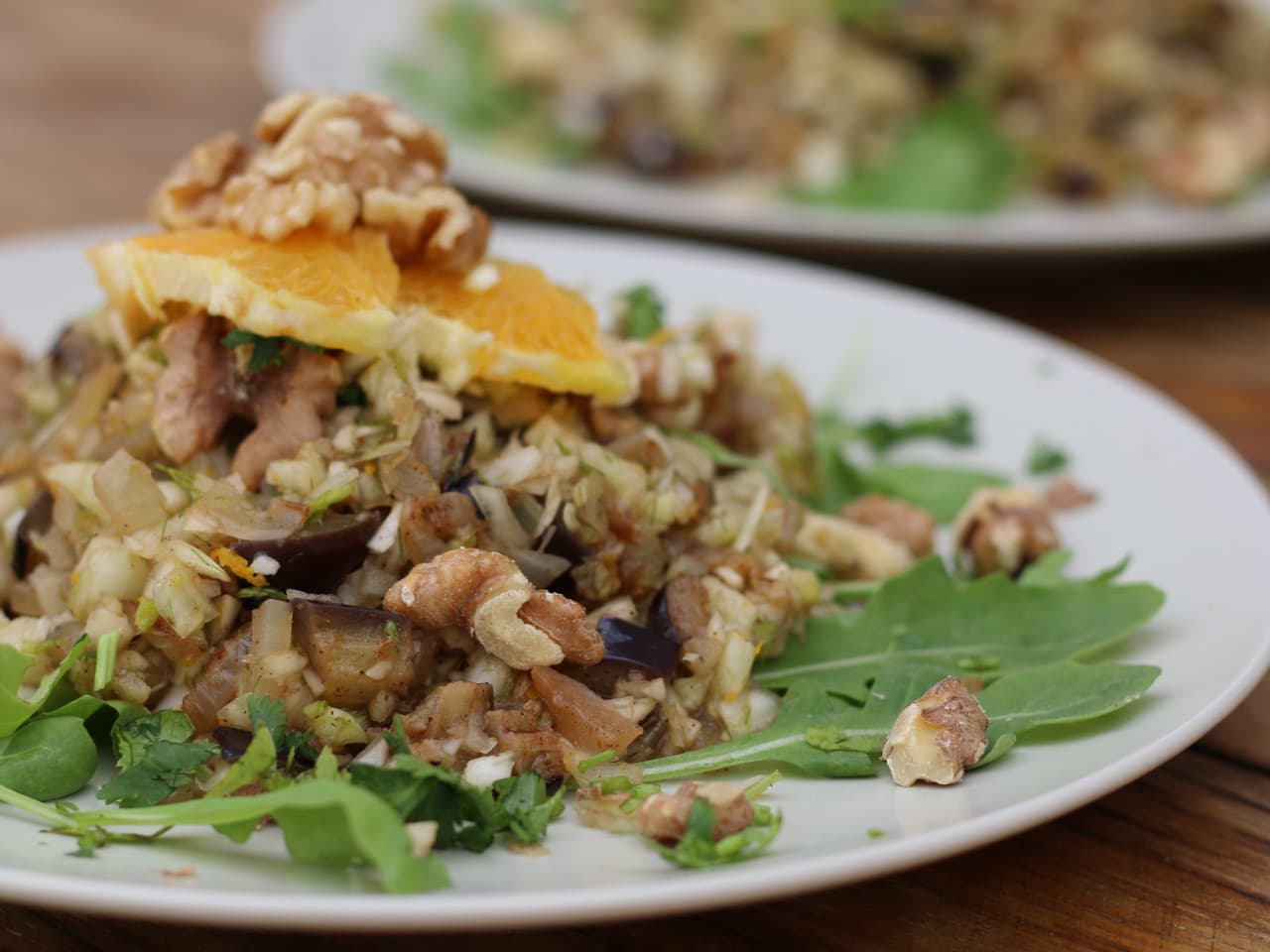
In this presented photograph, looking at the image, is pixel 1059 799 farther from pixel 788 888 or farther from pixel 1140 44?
pixel 1140 44

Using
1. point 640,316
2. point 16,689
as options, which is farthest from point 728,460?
A: point 16,689

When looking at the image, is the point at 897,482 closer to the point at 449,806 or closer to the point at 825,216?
the point at 825,216

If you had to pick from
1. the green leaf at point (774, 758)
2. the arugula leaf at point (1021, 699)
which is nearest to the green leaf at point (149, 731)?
the green leaf at point (774, 758)

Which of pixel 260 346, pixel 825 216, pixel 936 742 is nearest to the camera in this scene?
pixel 936 742

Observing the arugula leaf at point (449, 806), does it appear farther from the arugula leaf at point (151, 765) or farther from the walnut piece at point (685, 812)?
the arugula leaf at point (151, 765)

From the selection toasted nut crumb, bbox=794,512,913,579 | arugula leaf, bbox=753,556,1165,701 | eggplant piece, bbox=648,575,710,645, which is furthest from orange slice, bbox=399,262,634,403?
arugula leaf, bbox=753,556,1165,701

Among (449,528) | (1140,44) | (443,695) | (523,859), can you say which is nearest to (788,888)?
(523,859)

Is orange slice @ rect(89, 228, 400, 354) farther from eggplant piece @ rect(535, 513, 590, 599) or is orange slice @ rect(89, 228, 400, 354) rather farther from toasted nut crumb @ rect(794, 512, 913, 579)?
toasted nut crumb @ rect(794, 512, 913, 579)

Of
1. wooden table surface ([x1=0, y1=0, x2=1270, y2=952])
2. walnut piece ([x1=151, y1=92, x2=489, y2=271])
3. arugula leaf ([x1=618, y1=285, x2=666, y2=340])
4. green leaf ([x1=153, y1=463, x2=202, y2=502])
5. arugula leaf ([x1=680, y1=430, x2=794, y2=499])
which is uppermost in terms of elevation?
walnut piece ([x1=151, y1=92, x2=489, y2=271])
